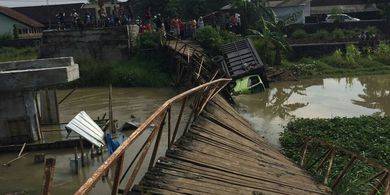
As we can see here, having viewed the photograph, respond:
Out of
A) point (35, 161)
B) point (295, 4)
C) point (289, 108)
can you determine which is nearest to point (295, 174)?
point (35, 161)

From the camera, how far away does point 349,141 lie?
12.9 meters

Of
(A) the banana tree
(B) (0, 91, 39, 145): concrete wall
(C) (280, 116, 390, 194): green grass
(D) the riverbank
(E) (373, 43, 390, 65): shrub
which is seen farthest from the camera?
(E) (373, 43, 390, 65): shrub

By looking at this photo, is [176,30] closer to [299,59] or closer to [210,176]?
[299,59]

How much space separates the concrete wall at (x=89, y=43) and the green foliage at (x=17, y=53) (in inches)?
190

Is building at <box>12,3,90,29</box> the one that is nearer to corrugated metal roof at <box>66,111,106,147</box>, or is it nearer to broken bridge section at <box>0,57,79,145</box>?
broken bridge section at <box>0,57,79,145</box>

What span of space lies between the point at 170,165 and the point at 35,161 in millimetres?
7377

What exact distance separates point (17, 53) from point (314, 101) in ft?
75.9

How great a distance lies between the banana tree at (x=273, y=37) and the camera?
2809cm

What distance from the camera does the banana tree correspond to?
2809 cm

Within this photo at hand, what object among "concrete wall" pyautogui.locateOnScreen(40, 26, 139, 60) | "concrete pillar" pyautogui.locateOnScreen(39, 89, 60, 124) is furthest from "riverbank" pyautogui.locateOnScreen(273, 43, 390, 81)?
"concrete pillar" pyautogui.locateOnScreen(39, 89, 60, 124)

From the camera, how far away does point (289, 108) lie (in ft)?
65.9

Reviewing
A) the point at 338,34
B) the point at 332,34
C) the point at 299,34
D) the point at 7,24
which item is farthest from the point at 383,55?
the point at 7,24

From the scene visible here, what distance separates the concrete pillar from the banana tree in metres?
15.2

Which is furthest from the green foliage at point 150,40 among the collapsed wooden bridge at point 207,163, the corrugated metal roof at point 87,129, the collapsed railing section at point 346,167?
the collapsed wooden bridge at point 207,163
